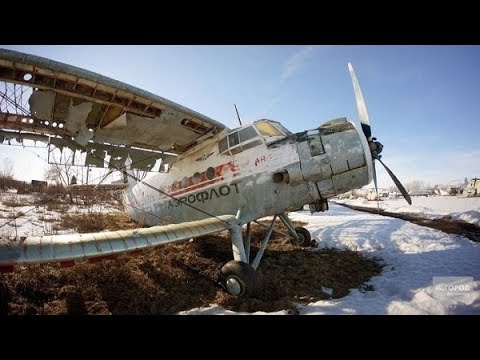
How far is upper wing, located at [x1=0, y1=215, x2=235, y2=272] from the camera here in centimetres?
325

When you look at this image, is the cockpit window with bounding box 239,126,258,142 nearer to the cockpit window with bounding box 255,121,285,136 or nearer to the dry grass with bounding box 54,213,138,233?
the cockpit window with bounding box 255,121,285,136

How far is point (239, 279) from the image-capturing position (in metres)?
4.47

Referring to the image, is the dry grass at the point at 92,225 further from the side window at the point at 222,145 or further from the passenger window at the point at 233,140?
the passenger window at the point at 233,140

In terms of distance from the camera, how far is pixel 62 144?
6.27m

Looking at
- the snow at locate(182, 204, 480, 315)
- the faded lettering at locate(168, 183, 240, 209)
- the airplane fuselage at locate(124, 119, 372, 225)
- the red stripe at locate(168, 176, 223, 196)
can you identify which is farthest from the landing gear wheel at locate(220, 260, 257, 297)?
the red stripe at locate(168, 176, 223, 196)

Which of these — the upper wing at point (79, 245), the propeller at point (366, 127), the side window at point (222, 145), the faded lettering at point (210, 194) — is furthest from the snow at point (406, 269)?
the side window at point (222, 145)

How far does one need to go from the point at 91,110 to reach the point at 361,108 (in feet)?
19.8

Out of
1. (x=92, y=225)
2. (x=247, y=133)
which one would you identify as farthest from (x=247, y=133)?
(x=92, y=225)

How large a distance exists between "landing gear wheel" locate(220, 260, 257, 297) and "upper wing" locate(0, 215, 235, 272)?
947 millimetres

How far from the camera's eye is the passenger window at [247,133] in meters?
5.99

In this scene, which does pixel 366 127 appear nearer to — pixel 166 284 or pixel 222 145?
pixel 222 145
